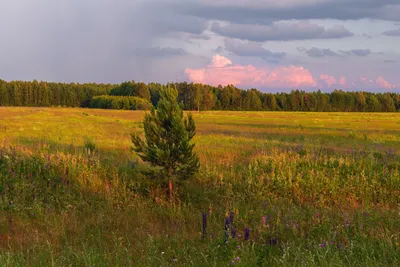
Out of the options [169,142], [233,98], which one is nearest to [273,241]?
[169,142]

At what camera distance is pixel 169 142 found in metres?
8.76

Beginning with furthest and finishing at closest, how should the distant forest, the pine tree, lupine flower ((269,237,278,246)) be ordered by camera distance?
the distant forest, the pine tree, lupine flower ((269,237,278,246))

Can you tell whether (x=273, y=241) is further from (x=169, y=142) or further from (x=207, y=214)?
(x=169, y=142)

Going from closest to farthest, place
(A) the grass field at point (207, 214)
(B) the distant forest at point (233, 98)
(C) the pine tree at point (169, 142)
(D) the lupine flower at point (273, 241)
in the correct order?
(A) the grass field at point (207, 214) < (D) the lupine flower at point (273, 241) < (C) the pine tree at point (169, 142) < (B) the distant forest at point (233, 98)

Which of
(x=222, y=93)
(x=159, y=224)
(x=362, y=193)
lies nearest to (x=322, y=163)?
(x=362, y=193)

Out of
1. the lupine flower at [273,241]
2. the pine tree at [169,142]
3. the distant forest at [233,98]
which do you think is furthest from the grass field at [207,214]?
the distant forest at [233,98]

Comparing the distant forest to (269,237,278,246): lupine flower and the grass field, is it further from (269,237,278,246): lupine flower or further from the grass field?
(269,237,278,246): lupine flower

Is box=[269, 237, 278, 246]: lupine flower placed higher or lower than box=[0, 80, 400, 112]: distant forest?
lower

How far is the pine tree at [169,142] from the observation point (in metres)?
8.61

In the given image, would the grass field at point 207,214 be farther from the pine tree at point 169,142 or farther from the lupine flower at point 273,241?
the pine tree at point 169,142

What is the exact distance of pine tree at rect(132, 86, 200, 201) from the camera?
8.61 meters

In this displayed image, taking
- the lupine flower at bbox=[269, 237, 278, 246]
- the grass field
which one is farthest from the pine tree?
the lupine flower at bbox=[269, 237, 278, 246]

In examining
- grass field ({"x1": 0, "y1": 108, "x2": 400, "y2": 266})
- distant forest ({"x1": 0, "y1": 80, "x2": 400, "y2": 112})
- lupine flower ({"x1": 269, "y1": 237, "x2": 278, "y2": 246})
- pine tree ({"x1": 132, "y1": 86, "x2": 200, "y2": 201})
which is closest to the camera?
grass field ({"x1": 0, "y1": 108, "x2": 400, "y2": 266})

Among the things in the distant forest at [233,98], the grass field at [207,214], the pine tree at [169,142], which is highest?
the distant forest at [233,98]
